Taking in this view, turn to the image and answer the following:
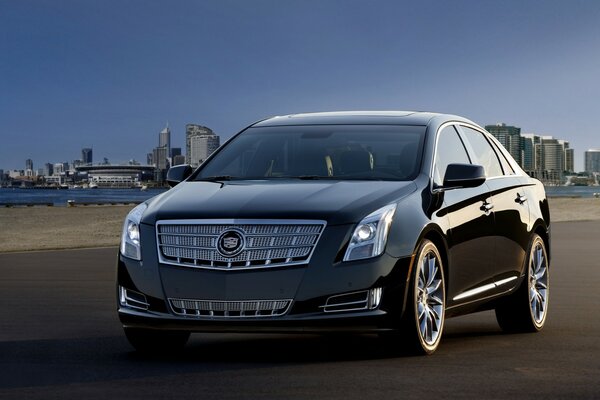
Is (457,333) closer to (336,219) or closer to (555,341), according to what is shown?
(555,341)

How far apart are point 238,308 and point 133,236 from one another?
40.1 inches

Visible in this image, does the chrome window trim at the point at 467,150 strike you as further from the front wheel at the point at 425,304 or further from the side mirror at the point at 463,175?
the front wheel at the point at 425,304

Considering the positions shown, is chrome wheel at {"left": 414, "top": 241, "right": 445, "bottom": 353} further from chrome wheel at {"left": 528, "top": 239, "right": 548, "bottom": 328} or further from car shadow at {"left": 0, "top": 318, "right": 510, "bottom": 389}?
chrome wheel at {"left": 528, "top": 239, "right": 548, "bottom": 328}

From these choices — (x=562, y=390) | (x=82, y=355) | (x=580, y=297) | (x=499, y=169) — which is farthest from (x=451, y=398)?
(x=580, y=297)

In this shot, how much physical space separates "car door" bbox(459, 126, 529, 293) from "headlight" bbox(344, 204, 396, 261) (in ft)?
7.22

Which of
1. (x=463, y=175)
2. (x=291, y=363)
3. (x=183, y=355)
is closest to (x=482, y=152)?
(x=463, y=175)

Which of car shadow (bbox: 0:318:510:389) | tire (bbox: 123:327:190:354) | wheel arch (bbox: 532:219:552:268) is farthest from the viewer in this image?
wheel arch (bbox: 532:219:552:268)

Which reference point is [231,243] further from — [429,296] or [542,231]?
[542,231]

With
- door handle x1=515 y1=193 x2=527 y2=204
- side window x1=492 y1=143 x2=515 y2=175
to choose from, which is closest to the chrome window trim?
side window x1=492 y1=143 x2=515 y2=175

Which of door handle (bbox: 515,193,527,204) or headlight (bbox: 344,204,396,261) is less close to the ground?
door handle (bbox: 515,193,527,204)

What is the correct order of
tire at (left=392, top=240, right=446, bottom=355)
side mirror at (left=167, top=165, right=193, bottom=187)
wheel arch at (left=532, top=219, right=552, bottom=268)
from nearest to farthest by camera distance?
tire at (left=392, top=240, right=446, bottom=355), side mirror at (left=167, top=165, right=193, bottom=187), wheel arch at (left=532, top=219, right=552, bottom=268)

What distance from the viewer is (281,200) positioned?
29.3 feet

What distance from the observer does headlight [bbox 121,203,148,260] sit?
909 centimetres

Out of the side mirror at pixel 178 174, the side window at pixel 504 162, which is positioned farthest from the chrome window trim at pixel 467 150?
the side mirror at pixel 178 174
